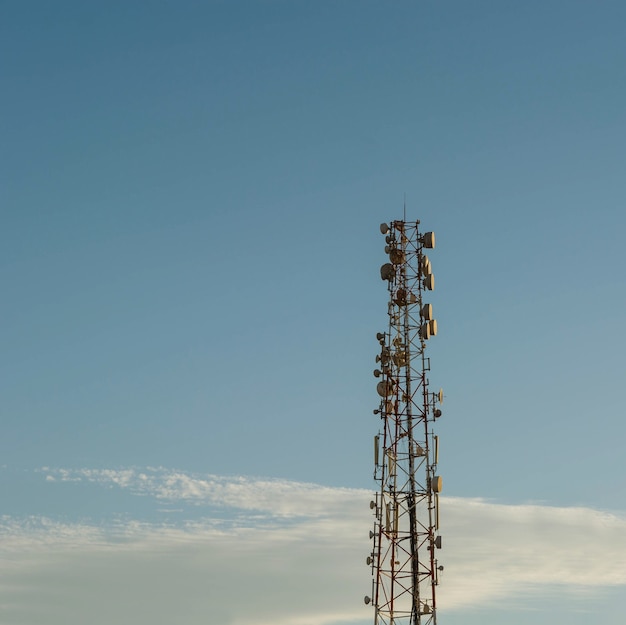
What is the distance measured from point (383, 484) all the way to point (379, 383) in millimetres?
6223

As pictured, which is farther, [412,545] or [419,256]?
[419,256]

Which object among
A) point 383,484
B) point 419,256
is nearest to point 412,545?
point 383,484

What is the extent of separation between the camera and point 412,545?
254 ft

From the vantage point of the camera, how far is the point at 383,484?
78.3 meters

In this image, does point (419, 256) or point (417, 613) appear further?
point (419, 256)

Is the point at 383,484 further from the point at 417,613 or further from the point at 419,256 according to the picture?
the point at 419,256

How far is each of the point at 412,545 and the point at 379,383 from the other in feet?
32.7

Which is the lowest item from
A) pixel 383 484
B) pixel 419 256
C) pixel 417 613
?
pixel 417 613

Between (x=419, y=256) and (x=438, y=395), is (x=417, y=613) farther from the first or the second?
(x=419, y=256)

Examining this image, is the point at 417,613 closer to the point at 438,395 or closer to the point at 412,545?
the point at 412,545

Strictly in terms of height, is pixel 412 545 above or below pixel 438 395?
below

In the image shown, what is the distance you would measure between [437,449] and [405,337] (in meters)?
7.49

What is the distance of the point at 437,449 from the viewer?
257 feet

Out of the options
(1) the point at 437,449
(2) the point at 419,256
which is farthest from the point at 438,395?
(2) the point at 419,256
